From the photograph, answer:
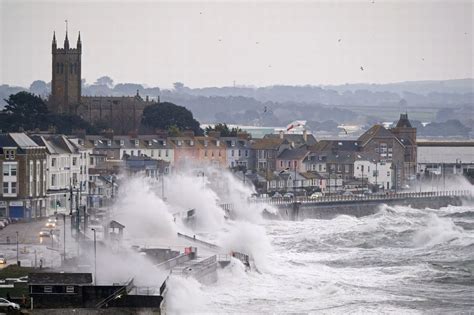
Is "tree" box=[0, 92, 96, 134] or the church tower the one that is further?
the church tower

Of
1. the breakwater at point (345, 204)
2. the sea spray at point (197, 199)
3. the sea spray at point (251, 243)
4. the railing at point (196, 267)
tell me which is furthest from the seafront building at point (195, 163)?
the railing at point (196, 267)

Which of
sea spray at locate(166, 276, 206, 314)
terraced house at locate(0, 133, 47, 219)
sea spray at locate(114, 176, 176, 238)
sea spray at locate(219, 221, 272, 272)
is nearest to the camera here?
sea spray at locate(166, 276, 206, 314)

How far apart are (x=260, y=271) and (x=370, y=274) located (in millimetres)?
3775

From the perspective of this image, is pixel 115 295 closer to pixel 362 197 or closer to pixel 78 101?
pixel 362 197

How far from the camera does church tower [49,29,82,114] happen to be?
111 m

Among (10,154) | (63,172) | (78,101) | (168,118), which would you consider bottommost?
(63,172)

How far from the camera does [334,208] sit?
7700cm

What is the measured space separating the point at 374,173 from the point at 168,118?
1339 centimetres

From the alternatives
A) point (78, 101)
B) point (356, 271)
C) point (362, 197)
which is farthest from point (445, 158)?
point (356, 271)

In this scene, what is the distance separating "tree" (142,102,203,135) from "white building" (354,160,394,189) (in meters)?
10.4

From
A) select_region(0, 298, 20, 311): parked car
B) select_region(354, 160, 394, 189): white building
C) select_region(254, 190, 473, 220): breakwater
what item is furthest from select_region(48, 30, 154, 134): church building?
select_region(0, 298, 20, 311): parked car

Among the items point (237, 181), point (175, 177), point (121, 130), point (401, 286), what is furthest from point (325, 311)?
point (121, 130)

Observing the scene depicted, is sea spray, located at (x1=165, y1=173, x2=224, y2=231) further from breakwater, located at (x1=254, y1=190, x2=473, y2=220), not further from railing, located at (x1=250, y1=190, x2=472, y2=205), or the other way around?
railing, located at (x1=250, y1=190, x2=472, y2=205)

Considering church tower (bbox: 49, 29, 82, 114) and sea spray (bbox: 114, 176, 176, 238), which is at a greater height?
church tower (bbox: 49, 29, 82, 114)
